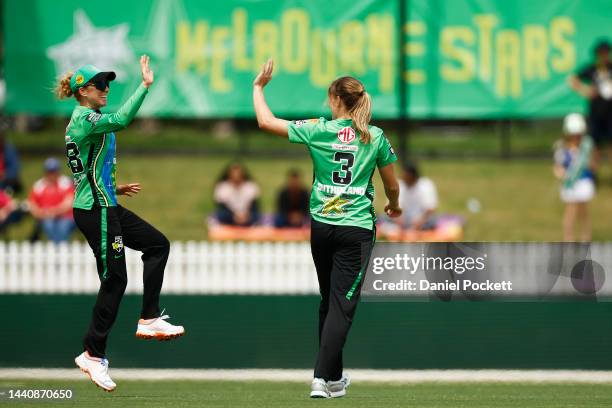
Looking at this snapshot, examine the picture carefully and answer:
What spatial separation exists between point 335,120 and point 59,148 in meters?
14.9

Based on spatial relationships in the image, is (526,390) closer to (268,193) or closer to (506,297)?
(506,297)

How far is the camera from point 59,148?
2178cm

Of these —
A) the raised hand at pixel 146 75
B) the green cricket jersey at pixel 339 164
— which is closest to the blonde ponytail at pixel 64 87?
the raised hand at pixel 146 75

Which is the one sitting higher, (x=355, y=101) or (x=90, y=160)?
(x=355, y=101)

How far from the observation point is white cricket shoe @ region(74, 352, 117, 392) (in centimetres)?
780

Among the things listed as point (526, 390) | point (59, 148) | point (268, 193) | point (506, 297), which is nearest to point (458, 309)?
point (506, 297)

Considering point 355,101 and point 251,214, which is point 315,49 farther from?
point 355,101

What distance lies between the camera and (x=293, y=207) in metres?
14.7

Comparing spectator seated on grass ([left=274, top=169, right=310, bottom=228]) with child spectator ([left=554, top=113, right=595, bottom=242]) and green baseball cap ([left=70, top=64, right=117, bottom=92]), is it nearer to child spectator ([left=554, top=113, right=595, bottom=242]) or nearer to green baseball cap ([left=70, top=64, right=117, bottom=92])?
child spectator ([left=554, top=113, right=595, bottom=242])

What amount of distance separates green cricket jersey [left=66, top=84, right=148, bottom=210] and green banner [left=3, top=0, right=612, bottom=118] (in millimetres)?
6056

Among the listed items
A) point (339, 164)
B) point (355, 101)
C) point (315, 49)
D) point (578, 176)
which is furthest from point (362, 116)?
point (578, 176)

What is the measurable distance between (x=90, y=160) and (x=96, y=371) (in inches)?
52.6

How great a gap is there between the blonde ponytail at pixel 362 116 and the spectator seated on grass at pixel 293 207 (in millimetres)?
7122

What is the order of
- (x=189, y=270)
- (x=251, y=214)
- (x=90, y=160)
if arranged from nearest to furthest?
1. (x=90, y=160)
2. (x=189, y=270)
3. (x=251, y=214)
